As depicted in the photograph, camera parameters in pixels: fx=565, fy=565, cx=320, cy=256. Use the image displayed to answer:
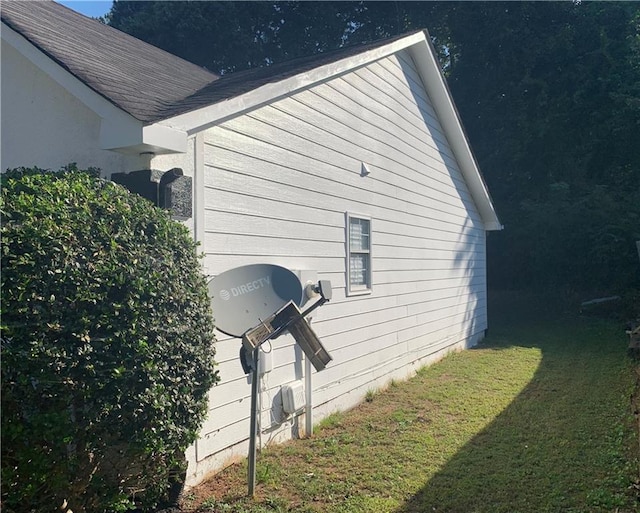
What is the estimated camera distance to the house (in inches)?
182

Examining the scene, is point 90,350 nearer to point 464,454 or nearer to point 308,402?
point 308,402

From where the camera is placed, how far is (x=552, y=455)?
539 cm

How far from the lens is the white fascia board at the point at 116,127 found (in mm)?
4031

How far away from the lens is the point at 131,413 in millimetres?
3088

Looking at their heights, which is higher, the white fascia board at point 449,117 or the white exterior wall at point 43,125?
the white fascia board at point 449,117

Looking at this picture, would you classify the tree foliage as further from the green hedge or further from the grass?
the green hedge

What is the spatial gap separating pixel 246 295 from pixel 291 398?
5.54 feet

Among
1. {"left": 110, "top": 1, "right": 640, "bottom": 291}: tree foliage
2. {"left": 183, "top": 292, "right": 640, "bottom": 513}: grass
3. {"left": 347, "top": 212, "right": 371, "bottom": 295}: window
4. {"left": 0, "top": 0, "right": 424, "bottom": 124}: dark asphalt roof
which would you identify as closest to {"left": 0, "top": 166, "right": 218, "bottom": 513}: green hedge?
{"left": 0, "top": 0, "right": 424, "bottom": 124}: dark asphalt roof

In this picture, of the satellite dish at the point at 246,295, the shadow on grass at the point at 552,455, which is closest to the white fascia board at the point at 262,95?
the satellite dish at the point at 246,295

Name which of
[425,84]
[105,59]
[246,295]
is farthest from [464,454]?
[425,84]

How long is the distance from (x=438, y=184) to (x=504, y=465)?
6945 millimetres

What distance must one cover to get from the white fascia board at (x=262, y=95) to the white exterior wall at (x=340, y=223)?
0.20 metres

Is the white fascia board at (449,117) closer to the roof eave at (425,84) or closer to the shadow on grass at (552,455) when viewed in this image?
the roof eave at (425,84)

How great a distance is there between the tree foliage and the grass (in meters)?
9.82
